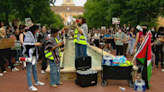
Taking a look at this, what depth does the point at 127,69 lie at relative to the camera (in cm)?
646

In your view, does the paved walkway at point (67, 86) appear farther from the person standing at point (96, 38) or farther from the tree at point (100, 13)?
the tree at point (100, 13)

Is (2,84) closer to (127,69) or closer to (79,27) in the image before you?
(79,27)

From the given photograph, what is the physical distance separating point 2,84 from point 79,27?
136 inches

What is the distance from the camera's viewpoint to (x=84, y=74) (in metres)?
6.52

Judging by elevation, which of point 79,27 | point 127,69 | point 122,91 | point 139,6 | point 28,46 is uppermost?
point 139,6

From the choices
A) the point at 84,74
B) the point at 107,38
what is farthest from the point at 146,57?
the point at 107,38

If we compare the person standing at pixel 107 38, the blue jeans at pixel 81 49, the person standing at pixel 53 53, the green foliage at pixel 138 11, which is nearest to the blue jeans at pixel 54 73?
the person standing at pixel 53 53

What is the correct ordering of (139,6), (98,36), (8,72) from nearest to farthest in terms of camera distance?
(8,72) < (98,36) < (139,6)

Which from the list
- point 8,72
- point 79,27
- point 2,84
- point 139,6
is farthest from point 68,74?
point 139,6

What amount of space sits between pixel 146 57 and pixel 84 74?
210 cm

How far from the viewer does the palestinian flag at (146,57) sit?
6395 millimetres

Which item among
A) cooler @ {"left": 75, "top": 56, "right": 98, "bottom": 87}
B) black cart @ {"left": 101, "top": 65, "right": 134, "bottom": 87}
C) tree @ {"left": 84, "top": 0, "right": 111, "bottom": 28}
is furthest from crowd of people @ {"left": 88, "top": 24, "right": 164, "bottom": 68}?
tree @ {"left": 84, "top": 0, "right": 111, "bottom": 28}

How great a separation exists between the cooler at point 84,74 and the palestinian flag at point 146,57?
1578 millimetres

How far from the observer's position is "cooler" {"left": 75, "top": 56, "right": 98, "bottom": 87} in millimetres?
6555
